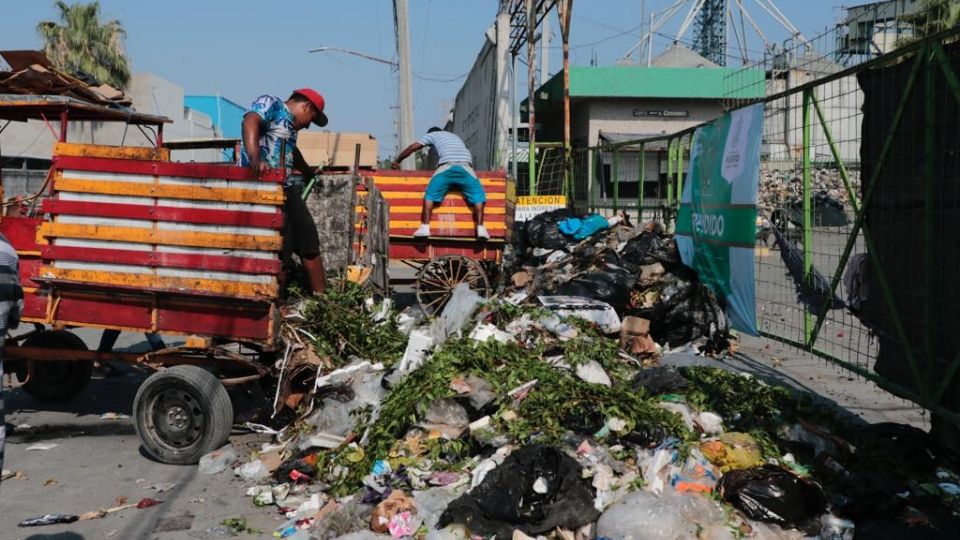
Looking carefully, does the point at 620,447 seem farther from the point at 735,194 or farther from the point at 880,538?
the point at 735,194

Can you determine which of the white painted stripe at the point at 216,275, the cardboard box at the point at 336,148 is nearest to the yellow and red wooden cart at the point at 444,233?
the cardboard box at the point at 336,148

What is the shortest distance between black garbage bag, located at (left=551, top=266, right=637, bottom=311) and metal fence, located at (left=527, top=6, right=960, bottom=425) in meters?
1.73

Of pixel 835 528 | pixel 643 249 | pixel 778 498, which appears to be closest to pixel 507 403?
pixel 778 498

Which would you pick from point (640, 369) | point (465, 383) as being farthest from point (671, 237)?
point (465, 383)

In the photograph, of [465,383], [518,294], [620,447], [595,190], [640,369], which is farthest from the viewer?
[595,190]

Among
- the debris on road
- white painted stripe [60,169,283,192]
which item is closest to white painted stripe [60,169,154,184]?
white painted stripe [60,169,283,192]

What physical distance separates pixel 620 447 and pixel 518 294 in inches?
189

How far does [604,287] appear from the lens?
28.6ft

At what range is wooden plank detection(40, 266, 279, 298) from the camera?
18.8 ft

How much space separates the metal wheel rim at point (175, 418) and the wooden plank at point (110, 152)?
1.58 metres

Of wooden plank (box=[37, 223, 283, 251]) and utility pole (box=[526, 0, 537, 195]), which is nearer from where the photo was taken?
wooden plank (box=[37, 223, 283, 251])

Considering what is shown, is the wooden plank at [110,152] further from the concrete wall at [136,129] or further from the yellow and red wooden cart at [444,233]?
the concrete wall at [136,129]

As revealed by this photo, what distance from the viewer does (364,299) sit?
689 centimetres

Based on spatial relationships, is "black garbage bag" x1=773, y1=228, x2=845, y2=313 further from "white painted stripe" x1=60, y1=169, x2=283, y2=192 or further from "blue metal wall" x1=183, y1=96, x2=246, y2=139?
"blue metal wall" x1=183, y1=96, x2=246, y2=139
